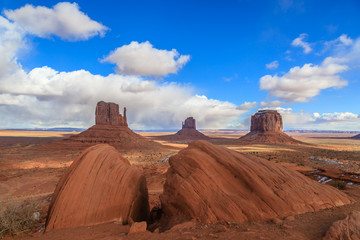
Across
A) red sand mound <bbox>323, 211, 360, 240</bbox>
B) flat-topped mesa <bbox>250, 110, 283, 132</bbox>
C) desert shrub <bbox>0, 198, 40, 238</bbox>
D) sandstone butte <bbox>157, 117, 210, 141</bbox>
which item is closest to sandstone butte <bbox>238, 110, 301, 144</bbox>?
flat-topped mesa <bbox>250, 110, 283, 132</bbox>

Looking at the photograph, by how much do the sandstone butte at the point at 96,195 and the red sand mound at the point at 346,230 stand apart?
237 inches

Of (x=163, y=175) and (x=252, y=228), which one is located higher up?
(x=252, y=228)

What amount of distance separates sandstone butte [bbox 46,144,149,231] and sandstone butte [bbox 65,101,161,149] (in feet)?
145

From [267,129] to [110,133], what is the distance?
63.6m

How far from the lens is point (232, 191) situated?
6465mm

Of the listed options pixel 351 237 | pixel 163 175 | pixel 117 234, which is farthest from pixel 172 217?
pixel 163 175

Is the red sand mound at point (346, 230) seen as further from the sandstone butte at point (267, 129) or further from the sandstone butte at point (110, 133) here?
the sandstone butte at point (267, 129)

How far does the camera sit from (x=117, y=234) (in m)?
5.56

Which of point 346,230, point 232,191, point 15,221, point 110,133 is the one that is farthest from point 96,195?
point 110,133

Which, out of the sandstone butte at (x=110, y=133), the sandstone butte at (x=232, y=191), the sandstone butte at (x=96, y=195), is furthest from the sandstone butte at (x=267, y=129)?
the sandstone butte at (x=96, y=195)

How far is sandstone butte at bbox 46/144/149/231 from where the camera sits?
6.61 m

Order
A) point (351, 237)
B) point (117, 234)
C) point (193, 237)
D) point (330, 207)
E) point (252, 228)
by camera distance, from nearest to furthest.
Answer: point (351, 237) < point (193, 237) < point (252, 228) < point (117, 234) < point (330, 207)

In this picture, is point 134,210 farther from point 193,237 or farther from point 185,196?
point 193,237

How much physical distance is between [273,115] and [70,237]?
92.9m
